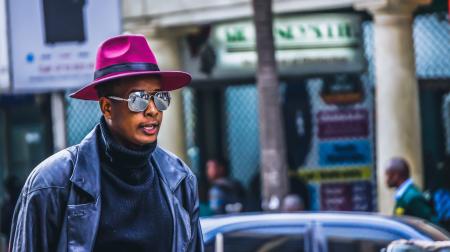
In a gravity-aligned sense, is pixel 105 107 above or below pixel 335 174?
above

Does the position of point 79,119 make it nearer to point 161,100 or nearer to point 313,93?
point 313,93

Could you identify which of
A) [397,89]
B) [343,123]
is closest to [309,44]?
[343,123]

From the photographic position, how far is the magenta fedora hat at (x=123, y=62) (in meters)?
4.54

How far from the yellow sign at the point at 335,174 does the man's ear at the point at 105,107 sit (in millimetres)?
12967

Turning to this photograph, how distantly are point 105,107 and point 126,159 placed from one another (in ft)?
0.74

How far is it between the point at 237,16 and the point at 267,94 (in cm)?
321

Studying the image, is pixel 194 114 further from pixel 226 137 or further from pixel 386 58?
pixel 386 58

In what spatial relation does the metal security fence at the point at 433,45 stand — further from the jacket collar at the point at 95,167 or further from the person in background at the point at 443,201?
the jacket collar at the point at 95,167

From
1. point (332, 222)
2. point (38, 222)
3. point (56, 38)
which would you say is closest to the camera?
point (38, 222)

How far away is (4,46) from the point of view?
18.4 metres

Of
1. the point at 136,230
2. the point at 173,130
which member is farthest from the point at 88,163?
the point at 173,130

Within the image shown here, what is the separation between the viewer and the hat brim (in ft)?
14.8

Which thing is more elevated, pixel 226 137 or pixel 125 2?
pixel 125 2

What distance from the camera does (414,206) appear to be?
11.0 metres
